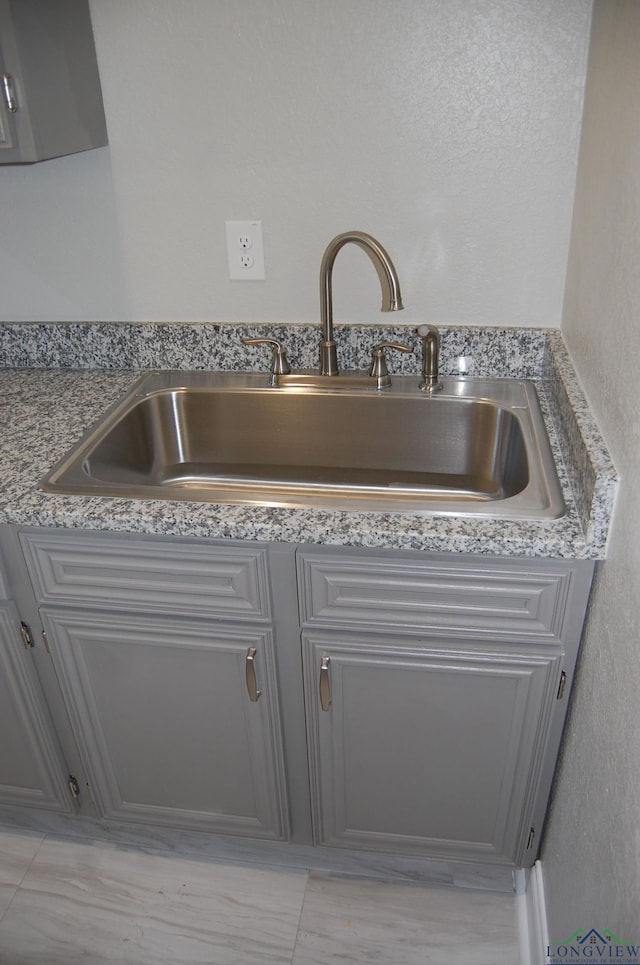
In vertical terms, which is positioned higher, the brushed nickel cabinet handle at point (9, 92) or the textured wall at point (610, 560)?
the brushed nickel cabinet handle at point (9, 92)

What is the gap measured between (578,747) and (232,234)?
1.17 m

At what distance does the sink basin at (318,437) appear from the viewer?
4.71ft

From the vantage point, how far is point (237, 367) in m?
1.63

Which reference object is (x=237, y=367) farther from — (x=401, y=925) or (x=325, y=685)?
(x=401, y=925)

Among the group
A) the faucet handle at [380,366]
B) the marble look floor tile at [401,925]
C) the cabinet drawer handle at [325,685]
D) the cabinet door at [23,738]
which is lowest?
the marble look floor tile at [401,925]

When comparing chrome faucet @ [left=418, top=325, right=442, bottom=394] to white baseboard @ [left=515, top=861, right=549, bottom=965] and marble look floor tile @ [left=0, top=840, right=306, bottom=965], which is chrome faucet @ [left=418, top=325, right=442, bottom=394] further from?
marble look floor tile @ [left=0, top=840, right=306, bottom=965]

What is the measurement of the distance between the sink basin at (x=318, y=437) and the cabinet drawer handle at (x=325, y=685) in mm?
338

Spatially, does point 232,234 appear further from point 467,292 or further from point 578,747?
point 578,747

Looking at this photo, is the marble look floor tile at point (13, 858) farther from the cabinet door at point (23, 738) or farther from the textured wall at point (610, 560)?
the textured wall at point (610, 560)

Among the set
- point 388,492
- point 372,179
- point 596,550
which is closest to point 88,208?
point 372,179

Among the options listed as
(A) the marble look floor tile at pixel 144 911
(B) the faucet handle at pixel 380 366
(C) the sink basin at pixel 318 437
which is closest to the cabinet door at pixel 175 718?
(A) the marble look floor tile at pixel 144 911

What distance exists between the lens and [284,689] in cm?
126

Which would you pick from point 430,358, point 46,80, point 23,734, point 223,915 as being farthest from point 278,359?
point 223,915

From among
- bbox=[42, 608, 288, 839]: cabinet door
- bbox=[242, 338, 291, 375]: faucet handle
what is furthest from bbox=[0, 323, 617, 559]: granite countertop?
bbox=[42, 608, 288, 839]: cabinet door
